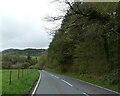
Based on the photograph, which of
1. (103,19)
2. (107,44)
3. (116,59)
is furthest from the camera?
(107,44)

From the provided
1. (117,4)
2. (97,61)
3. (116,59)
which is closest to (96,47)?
(97,61)

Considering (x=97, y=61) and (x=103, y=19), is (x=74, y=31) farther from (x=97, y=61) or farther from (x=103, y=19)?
(x=97, y=61)

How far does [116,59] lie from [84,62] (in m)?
13.5

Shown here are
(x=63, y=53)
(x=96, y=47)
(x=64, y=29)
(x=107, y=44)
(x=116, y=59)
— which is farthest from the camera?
(x=63, y=53)

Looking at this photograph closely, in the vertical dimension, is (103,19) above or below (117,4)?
below

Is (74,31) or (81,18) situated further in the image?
(74,31)

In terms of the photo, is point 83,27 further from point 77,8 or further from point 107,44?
point 107,44

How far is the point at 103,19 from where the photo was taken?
21.5 m

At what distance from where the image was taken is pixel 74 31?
958 inches

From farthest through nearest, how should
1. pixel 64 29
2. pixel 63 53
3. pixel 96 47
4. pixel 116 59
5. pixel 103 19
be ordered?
pixel 63 53
pixel 96 47
pixel 116 59
pixel 64 29
pixel 103 19

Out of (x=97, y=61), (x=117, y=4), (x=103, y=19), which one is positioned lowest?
(x=97, y=61)

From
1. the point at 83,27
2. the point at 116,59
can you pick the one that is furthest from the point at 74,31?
the point at 116,59

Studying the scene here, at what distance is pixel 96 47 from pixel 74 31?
17.2m

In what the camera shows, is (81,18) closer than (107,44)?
Yes
